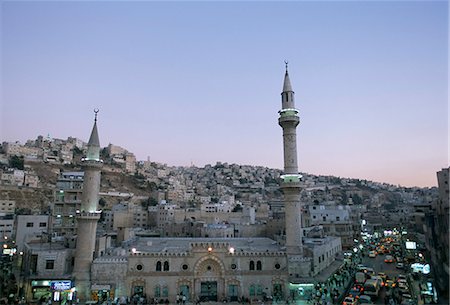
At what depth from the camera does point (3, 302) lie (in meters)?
28.0

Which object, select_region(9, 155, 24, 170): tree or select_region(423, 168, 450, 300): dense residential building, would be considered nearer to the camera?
select_region(423, 168, 450, 300): dense residential building

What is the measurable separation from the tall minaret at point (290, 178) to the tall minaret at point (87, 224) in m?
18.0

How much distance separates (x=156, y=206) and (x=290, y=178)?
51074 millimetres

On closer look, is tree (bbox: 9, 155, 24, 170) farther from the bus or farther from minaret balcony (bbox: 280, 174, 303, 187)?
the bus

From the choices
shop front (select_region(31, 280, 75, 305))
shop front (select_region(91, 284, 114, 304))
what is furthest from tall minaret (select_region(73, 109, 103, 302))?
shop front (select_region(31, 280, 75, 305))

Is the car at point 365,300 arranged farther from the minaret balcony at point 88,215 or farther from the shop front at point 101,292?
the minaret balcony at point 88,215

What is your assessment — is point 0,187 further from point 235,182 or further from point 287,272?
point 235,182

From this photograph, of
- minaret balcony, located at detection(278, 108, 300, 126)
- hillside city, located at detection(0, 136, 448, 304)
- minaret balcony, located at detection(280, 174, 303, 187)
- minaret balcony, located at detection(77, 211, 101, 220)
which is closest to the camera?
minaret balcony, located at detection(77, 211, 101, 220)

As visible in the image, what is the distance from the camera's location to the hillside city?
48.2 metres

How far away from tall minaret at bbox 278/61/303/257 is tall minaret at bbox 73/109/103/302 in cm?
1796

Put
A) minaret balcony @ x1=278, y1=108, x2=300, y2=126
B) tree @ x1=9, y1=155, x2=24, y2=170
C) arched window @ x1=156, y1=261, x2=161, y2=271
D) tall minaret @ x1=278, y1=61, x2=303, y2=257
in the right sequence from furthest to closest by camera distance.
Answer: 1. tree @ x1=9, y1=155, x2=24, y2=170
2. minaret balcony @ x1=278, y1=108, x2=300, y2=126
3. tall minaret @ x1=278, y1=61, x2=303, y2=257
4. arched window @ x1=156, y1=261, x2=161, y2=271

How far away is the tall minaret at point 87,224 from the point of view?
96.0ft

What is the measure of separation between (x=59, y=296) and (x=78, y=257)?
11.0 feet

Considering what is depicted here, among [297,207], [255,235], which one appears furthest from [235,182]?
[297,207]
